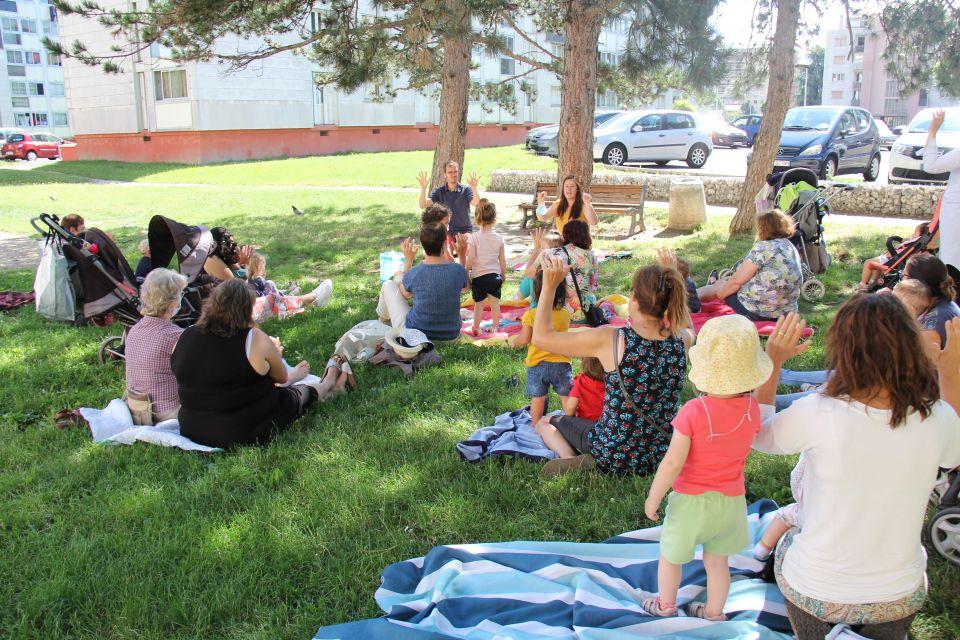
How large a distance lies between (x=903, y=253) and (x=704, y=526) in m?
5.53

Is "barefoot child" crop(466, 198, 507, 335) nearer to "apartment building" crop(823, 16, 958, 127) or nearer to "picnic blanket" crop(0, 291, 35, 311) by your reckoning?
"picnic blanket" crop(0, 291, 35, 311)

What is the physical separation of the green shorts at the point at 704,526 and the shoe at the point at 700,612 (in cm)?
29

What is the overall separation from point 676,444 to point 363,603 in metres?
1.52

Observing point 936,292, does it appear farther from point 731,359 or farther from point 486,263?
point 486,263

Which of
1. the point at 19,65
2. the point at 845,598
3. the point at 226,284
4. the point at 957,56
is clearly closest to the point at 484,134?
the point at 957,56

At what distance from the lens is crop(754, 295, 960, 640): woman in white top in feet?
7.60

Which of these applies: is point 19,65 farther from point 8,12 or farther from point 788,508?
point 788,508

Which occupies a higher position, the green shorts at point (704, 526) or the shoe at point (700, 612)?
the green shorts at point (704, 526)

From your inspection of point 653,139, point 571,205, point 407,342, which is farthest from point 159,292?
point 653,139

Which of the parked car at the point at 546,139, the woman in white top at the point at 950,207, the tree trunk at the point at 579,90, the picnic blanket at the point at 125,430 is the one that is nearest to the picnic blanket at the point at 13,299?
the picnic blanket at the point at 125,430

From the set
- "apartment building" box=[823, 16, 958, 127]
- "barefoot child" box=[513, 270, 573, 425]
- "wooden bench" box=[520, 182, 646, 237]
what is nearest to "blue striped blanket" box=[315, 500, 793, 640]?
"barefoot child" box=[513, 270, 573, 425]

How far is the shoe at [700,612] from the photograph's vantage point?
2961 mm

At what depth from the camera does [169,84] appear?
1218 inches

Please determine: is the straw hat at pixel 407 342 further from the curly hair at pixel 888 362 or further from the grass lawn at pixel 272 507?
the curly hair at pixel 888 362
